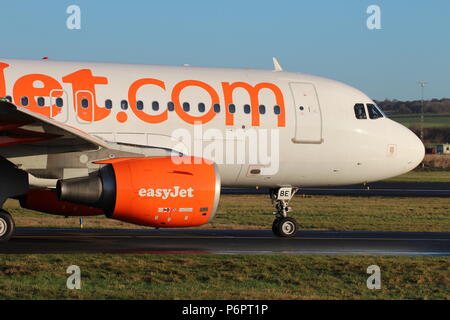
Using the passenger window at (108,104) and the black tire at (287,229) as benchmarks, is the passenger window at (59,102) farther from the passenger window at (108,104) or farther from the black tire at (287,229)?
the black tire at (287,229)

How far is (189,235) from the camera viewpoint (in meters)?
21.9

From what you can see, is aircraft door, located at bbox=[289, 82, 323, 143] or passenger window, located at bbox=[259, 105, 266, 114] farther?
aircraft door, located at bbox=[289, 82, 323, 143]

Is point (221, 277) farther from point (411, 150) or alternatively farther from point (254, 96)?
point (411, 150)

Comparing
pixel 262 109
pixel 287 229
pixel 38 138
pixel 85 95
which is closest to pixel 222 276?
pixel 38 138

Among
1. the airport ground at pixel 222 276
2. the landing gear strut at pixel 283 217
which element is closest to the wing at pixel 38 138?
the airport ground at pixel 222 276

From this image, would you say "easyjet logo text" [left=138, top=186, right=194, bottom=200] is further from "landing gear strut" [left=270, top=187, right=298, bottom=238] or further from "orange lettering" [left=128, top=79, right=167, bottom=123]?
"landing gear strut" [left=270, top=187, right=298, bottom=238]

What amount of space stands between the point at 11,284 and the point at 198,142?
745cm

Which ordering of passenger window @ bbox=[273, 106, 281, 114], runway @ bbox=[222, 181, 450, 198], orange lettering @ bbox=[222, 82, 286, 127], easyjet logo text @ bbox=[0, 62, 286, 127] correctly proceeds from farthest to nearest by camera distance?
1. runway @ bbox=[222, 181, 450, 198]
2. passenger window @ bbox=[273, 106, 281, 114]
3. orange lettering @ bbox=[222, 82, 286, 127]
4. easyjet logo text @ bbox=[0, 62, 286, 127]

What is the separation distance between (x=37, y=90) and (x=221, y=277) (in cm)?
685

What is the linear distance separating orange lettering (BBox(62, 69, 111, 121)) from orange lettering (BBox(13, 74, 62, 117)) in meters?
0.33

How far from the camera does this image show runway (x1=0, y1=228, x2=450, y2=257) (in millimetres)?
18000

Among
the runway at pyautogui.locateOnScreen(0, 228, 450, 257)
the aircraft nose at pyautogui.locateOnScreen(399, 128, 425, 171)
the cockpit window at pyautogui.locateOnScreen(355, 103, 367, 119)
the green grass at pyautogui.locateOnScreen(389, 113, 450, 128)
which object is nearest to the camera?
the runway at pyautogui.locateOnScreen(0, 228, 450, 257)

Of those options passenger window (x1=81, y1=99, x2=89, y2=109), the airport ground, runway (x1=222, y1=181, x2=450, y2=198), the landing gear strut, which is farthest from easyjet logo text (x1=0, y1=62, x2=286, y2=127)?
runway (x1=222, y1=181, x2=450, y2=198)
